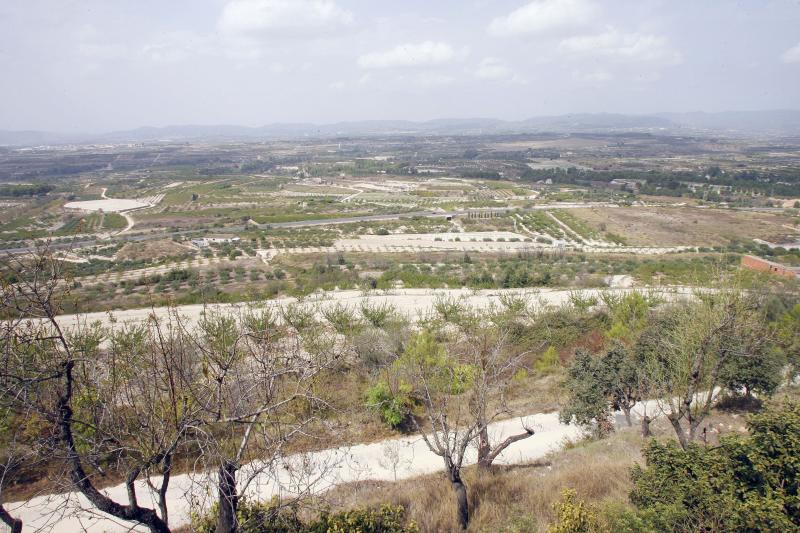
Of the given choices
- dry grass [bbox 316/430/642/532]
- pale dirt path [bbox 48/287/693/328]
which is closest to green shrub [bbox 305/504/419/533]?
dry grass [bbox 316/430/642/532]

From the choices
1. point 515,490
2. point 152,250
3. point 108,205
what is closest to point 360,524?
point 515,490

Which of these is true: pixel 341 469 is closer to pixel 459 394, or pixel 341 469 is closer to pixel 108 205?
pixel 459 394

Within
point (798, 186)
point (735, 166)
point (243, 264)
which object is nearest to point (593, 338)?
point (243, 264)

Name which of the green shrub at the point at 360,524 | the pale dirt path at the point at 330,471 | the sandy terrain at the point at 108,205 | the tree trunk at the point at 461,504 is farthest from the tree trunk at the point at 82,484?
the sandy terrain at the point at 108,205

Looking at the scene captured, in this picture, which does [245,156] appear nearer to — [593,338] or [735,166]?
[735,166]

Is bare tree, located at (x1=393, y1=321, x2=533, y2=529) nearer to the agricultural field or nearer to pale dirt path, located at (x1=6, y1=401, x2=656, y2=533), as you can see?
the agricultural field

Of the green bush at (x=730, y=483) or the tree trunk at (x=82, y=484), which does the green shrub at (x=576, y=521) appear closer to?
the green bush at (x=730, y=483)

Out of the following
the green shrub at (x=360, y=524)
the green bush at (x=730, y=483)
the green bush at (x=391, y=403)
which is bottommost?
the green bush at (x=391, y=403)
